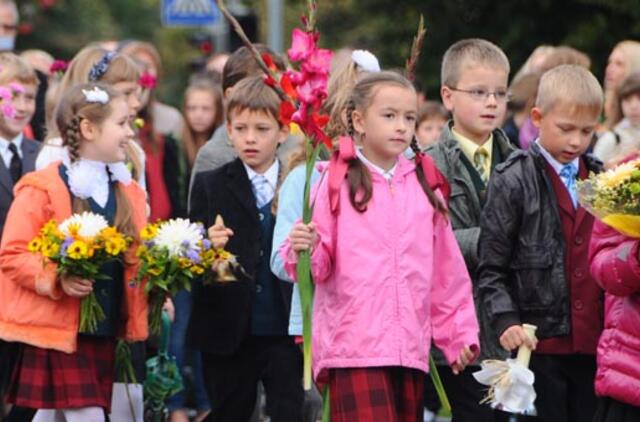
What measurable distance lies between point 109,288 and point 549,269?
2310 millimetres

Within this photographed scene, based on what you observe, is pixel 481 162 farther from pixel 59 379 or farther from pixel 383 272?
pixel 59 379

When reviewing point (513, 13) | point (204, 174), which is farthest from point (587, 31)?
point (204, 174)

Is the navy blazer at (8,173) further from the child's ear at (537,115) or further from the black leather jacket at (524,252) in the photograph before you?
the child's ear at (537,115)

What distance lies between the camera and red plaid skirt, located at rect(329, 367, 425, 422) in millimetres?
7801

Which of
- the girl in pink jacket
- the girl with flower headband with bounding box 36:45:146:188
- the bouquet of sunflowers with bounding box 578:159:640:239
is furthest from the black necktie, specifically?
the bouquet of sunflowers with bounding box 578:159:640:239

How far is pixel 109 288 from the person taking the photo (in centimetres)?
923

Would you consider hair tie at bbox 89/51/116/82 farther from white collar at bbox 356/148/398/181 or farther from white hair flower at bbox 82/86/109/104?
white collar at bbox 356/148/398/181

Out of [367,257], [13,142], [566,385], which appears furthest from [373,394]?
[13,142]

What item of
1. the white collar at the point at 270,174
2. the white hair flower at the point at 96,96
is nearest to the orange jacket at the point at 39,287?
the white hair flower at the point at 96,96

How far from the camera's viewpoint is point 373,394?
7.82 meters

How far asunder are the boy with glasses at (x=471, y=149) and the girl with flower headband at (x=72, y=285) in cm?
166

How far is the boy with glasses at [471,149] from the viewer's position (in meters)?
8.95

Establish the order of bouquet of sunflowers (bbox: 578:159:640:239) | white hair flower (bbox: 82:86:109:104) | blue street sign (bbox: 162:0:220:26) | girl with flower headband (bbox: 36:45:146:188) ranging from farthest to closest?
blue street sign (bbox: 162:0:220:26)
girl with flower headband (bbox: 36:45:146:188)
white hair flower (bbox: 82:86:109:104)
bouquet of sunflowers (bbox: 578:159:640:239)

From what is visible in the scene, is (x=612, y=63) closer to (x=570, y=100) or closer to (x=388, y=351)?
(x=570, y=100)
